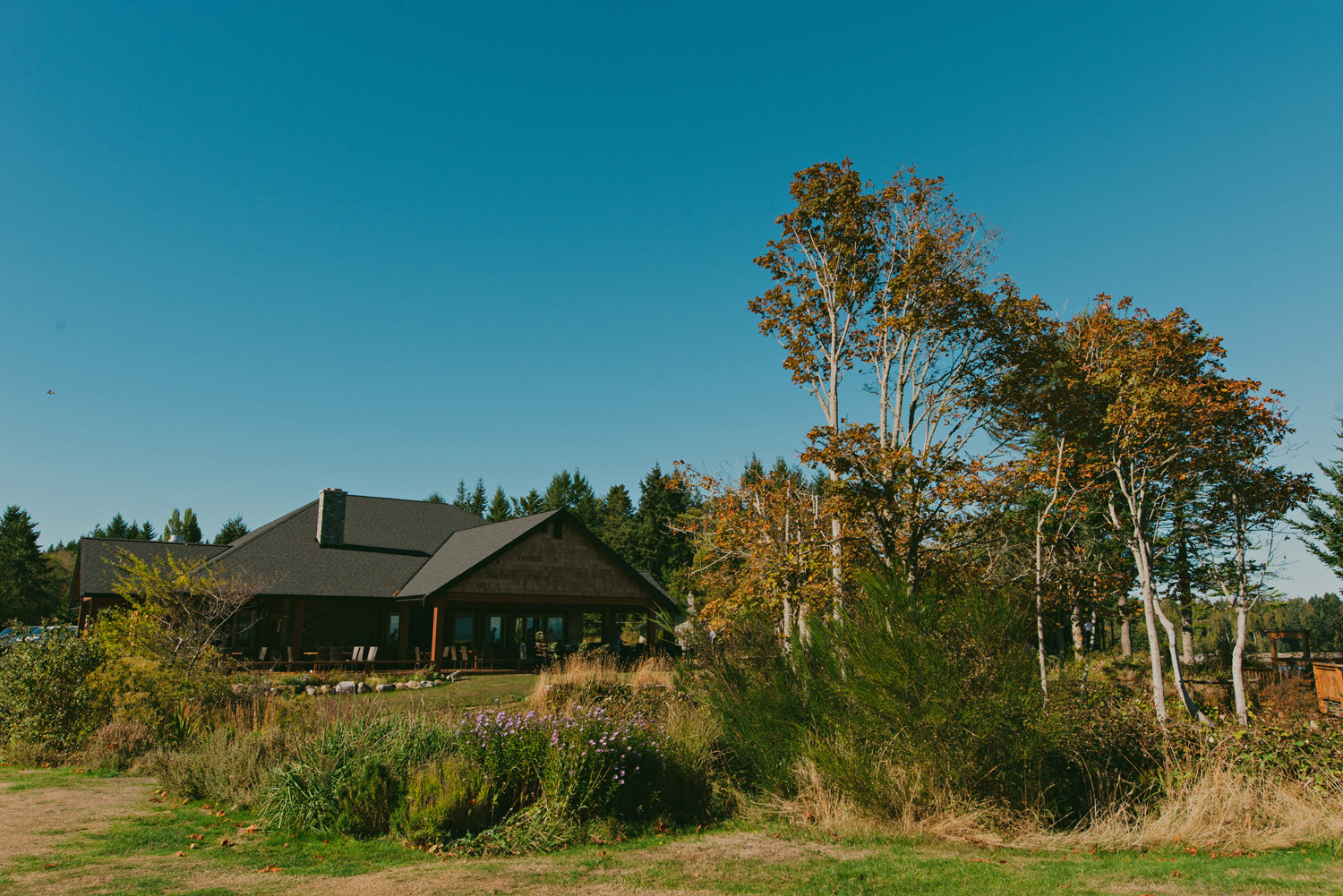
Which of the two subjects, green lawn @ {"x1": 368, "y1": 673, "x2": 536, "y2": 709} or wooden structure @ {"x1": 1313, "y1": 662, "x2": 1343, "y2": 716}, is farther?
green lawn @ {"x1": 368, "y1": 673, "x2": 536, "y2": 709}

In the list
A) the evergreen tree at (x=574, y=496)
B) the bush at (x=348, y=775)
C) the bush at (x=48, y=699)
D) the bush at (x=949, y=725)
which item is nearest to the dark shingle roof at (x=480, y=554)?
the bush at (x=48, y=699)

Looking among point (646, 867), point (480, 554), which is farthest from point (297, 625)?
point (646, 867)

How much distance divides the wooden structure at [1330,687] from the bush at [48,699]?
1957cm

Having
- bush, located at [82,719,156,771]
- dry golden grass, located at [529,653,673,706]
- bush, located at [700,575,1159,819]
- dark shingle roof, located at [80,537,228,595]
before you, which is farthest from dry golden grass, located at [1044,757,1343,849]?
dark shingle roof, located at [80,537,228,595]

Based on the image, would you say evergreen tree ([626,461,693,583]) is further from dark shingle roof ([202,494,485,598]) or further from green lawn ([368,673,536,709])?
green lawn ([368,673,536,709])

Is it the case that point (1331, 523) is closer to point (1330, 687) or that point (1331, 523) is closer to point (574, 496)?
point (1330, 687)

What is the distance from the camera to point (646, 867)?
6340 mm

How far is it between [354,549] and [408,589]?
11.3 feet

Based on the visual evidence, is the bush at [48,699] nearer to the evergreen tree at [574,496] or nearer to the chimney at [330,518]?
the chimney at [330,518]

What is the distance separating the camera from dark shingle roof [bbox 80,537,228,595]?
71.2 feet

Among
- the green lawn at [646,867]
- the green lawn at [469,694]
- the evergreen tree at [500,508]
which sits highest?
the evergreen tree at [500,508]

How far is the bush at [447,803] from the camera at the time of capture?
7.14 metres

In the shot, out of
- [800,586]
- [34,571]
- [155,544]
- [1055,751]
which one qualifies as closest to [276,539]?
[155,544]

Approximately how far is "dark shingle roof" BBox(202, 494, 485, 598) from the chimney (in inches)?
10.4
